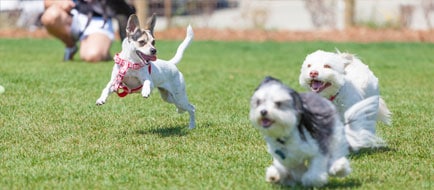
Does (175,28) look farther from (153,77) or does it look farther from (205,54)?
(153,77)

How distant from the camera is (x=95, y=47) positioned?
14.2 m

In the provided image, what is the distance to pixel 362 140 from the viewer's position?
215 inches

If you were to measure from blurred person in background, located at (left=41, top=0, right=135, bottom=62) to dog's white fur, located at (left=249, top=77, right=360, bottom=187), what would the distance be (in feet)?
29.9

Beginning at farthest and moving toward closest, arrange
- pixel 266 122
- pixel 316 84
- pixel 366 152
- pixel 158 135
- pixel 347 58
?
pixel 158 135 < pixel 347 58 < pixel 366 152 < pixel 316 84 < pixel 266 122

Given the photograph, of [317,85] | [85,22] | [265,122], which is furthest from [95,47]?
[265,122]

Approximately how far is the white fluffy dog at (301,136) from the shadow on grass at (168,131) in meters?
2.33

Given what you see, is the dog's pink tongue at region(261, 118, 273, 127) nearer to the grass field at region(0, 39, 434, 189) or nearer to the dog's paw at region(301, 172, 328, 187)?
the dog's paw at region(301, 172, 328, 187)

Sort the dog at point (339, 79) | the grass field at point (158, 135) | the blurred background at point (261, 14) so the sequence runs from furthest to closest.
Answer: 1. the blurred background at point (261, 14)
2. the dog at point (339, 79)
3. the grass field at point (158, 135)

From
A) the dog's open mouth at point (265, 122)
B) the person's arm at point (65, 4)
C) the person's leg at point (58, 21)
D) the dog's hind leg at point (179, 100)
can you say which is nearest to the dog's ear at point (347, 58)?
the dog's hind leg at point (179, 100)

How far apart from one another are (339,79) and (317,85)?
0.17 metres

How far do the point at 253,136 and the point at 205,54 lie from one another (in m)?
9.68

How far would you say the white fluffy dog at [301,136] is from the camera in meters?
4.77

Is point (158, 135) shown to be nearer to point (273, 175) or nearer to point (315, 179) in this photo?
point (273, 175)

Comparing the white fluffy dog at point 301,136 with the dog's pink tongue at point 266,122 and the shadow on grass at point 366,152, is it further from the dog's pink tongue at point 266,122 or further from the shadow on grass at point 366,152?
the shadow on grass at point 366,152
